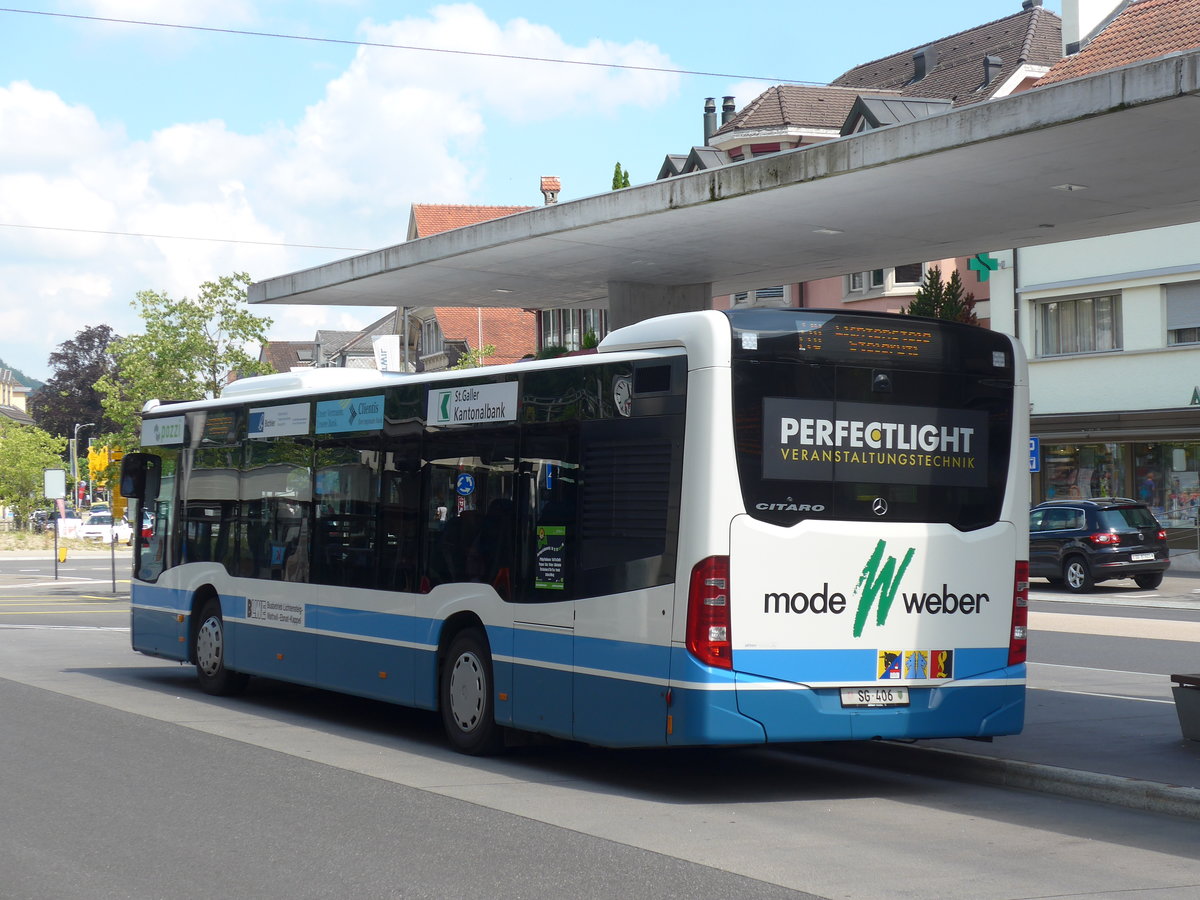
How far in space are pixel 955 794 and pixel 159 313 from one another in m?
42.4

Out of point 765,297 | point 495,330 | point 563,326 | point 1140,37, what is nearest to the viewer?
point 1140,37

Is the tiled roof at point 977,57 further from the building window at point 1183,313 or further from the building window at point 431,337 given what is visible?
the building window at point 431,337

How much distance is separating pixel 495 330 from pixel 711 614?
66891 millimetres

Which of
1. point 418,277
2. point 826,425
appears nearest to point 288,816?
point 826,425

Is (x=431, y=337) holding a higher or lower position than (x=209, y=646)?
higher

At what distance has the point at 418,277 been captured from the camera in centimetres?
2095

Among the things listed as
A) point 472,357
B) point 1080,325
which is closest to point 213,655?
point 1080,325

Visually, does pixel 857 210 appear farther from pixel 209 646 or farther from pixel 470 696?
pixel 209 646

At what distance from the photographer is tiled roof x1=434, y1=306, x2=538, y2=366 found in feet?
243

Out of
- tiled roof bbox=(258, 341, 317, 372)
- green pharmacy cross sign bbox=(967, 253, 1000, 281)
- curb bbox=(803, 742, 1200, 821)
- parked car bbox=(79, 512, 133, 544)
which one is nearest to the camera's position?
curb bbox=(803, 742, 1200, 821)

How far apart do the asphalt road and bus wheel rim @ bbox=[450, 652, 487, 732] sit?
0.34 m

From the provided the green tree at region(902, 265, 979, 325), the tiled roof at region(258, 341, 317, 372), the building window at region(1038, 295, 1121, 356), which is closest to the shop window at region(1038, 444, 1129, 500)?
the building window at region(1038, 295, 1121, 356)

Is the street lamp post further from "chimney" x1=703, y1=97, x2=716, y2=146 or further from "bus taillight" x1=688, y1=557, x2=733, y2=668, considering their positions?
"bus taillight" x1=688, y1=557, x2=733, y2=668

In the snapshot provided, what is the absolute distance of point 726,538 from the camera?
8.93 m
